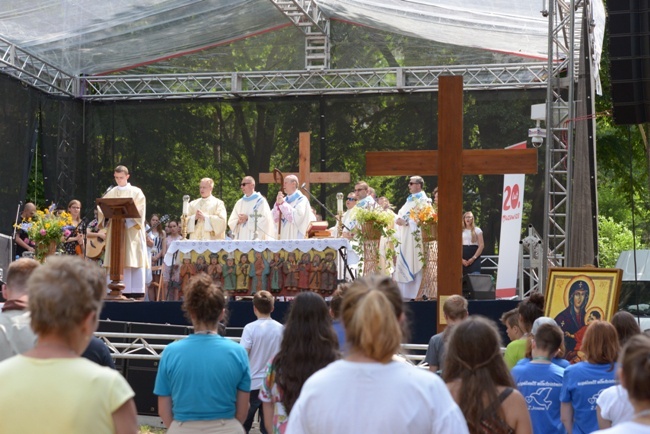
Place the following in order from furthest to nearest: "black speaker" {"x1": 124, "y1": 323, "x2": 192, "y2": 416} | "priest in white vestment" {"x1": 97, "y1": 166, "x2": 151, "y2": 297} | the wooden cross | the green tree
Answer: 1. the green tree
2. "priest in white vestment" {"x1": 97, "y1": 166, "x2": 151, "y2": 297}
3. "black speaker" {"x1": 124, "y1": 323, "x2": 192, "y2": 416}
4. the wooden cross

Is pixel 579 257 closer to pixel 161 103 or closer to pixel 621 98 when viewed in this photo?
pixel 621 98

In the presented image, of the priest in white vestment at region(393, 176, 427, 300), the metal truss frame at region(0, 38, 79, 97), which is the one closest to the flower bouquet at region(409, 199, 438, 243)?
the priest in white vestment at region(393, 176, 427, 300)

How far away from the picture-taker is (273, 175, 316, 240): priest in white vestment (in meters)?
16.1

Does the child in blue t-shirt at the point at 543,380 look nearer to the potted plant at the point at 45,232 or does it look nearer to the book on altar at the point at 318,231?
the book on altar at the point at 318,231

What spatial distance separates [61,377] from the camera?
9.63 feet

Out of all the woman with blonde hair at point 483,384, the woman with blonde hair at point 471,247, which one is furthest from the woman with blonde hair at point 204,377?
the woman with blonde hair at point 471,247

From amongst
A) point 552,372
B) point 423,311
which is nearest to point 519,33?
point 423,311

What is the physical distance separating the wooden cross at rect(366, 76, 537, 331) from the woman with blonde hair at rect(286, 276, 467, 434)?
19.1 ft

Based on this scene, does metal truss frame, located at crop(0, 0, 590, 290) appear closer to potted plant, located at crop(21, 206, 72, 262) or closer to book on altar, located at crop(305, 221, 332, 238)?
potted plant, located at crop(21, 206, 72, 262)

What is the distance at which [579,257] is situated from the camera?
44.7 feet

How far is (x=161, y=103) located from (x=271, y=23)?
9.32 feet

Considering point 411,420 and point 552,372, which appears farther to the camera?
point 552,372

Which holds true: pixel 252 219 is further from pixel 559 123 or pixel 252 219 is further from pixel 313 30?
pixel 313 30

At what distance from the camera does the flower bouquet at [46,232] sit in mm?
14523
